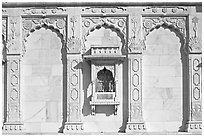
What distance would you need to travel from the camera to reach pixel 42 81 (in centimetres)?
1237

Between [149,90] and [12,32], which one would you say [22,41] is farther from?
[149,90]

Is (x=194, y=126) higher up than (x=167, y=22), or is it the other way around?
(x=167, y=22)

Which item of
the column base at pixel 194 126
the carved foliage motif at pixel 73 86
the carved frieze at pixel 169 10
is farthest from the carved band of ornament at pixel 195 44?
the carved foliage motif at pixel 73 86

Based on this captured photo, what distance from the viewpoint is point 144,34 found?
40.7 ft

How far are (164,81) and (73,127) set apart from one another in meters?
2.84

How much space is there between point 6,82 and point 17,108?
812mm

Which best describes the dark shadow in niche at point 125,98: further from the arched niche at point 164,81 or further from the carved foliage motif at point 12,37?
the carved foliage motif at point 12,37

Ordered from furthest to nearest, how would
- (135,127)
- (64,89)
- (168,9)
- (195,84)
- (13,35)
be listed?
(168,9) → (13,35) → (64,89) → (195,84) → (135,127)

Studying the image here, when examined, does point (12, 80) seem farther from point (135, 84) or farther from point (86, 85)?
point (135, 84)

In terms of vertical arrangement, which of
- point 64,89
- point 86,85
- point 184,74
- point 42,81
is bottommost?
point 64,89

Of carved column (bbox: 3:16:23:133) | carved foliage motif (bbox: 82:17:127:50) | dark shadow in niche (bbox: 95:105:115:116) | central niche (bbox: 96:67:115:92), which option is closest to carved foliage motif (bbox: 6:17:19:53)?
carved column (bbox: 3:16:23:133)

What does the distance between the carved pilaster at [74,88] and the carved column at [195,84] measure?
10.1ft

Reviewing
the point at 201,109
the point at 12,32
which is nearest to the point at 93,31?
the point at 12,32

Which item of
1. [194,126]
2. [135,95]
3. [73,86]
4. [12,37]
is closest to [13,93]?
[12,37]
